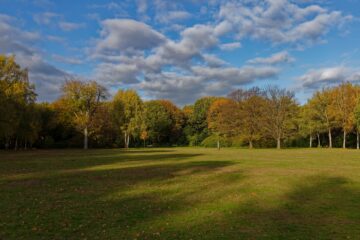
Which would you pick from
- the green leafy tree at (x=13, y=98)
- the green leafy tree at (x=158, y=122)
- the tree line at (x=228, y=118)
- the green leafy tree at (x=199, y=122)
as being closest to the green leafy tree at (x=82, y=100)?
the tree line at (x=228, y=118)

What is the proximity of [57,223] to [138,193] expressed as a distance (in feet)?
19.3

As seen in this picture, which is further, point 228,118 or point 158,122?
point 158,122

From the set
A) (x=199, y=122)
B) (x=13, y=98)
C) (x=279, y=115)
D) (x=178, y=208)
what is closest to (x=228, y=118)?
(x=279, y=115)

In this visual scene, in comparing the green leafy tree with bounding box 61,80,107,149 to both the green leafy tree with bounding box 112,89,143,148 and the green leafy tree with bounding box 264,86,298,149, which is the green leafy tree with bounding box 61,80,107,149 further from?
the green leafy tree with bounding box 264,86,298,149

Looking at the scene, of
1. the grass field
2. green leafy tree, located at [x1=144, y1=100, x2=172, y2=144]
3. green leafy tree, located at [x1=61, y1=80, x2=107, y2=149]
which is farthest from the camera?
green leafy tree, located at [x1=144, y1=100, x2=172, y2=144]

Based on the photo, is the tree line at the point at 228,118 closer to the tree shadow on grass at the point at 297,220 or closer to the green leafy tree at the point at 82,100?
the green leafy tree at the point at 82,100

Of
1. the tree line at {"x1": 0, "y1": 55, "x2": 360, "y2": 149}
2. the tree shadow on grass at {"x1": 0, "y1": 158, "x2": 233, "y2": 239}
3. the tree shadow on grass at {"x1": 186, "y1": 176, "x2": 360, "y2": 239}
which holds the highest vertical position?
the tree line at {"x1": 0, "y1": 55, "x2": 360, "y2": 149}

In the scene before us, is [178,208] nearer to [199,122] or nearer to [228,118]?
[228,118]

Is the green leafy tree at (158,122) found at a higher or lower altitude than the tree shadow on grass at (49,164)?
higher

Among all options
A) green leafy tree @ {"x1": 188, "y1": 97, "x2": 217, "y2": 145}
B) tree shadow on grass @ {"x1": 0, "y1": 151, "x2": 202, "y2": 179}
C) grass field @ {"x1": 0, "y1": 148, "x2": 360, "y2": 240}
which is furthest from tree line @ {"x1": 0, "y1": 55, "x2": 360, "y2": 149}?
grass field @ {"x1": 0, "y1": 148, "x2": 360, "y2": 240}

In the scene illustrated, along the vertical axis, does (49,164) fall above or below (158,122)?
below

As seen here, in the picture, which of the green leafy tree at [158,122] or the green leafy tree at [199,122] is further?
the green leafy tree at [199,122]

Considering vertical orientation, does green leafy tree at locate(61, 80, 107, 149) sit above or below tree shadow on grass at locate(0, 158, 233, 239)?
above

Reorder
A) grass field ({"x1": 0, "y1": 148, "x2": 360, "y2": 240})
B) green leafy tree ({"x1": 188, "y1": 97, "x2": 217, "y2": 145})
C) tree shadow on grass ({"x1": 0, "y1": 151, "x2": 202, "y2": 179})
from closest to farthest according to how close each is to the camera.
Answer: grass field ({"x1": 0, "y1": 148, "x2": 360, "y2": 240}) < tree shadow on grass ({"x1": 0, "y1": 151, "x2": 202, "y2": 179}) < green leafy tree ({"x1": 188, "y1": 97, "x2": 217, "y2": 145})
